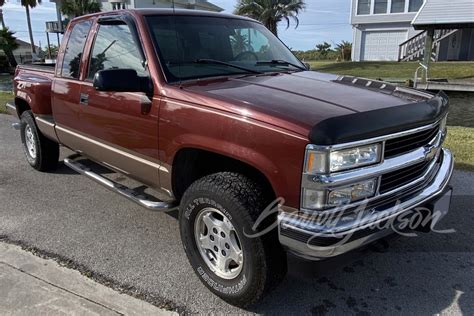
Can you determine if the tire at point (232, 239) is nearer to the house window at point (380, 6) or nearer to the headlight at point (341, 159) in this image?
the headlight at point (341, 159)

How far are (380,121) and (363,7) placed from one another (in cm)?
3456

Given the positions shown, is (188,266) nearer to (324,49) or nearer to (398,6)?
(398,6)

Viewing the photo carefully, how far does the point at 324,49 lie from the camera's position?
4591 centimetres

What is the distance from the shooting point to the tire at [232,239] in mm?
2564

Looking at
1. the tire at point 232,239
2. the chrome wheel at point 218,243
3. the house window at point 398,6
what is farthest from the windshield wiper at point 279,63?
the house window at point 398,6

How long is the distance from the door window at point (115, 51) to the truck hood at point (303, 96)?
733mm

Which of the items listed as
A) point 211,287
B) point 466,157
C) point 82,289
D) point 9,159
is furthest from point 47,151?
point 466,157

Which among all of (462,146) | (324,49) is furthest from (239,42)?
(324,49)

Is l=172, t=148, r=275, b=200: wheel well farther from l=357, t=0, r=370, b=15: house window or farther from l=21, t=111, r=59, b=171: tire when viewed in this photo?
l=357, t=0, r=370, b=15: house window

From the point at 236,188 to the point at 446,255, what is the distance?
2.02 meters

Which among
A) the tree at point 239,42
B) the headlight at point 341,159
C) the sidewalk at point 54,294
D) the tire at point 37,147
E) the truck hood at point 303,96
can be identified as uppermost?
the tree at point 239,42

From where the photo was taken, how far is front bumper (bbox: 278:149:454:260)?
90.7 inches

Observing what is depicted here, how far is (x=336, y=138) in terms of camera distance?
7.32ft

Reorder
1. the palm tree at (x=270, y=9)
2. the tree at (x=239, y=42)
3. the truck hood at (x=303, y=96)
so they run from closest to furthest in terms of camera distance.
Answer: the truck hood at (x=303, y=96) → the tree at (x=239, y=42) → the palm tree at (x=270, y=9)
